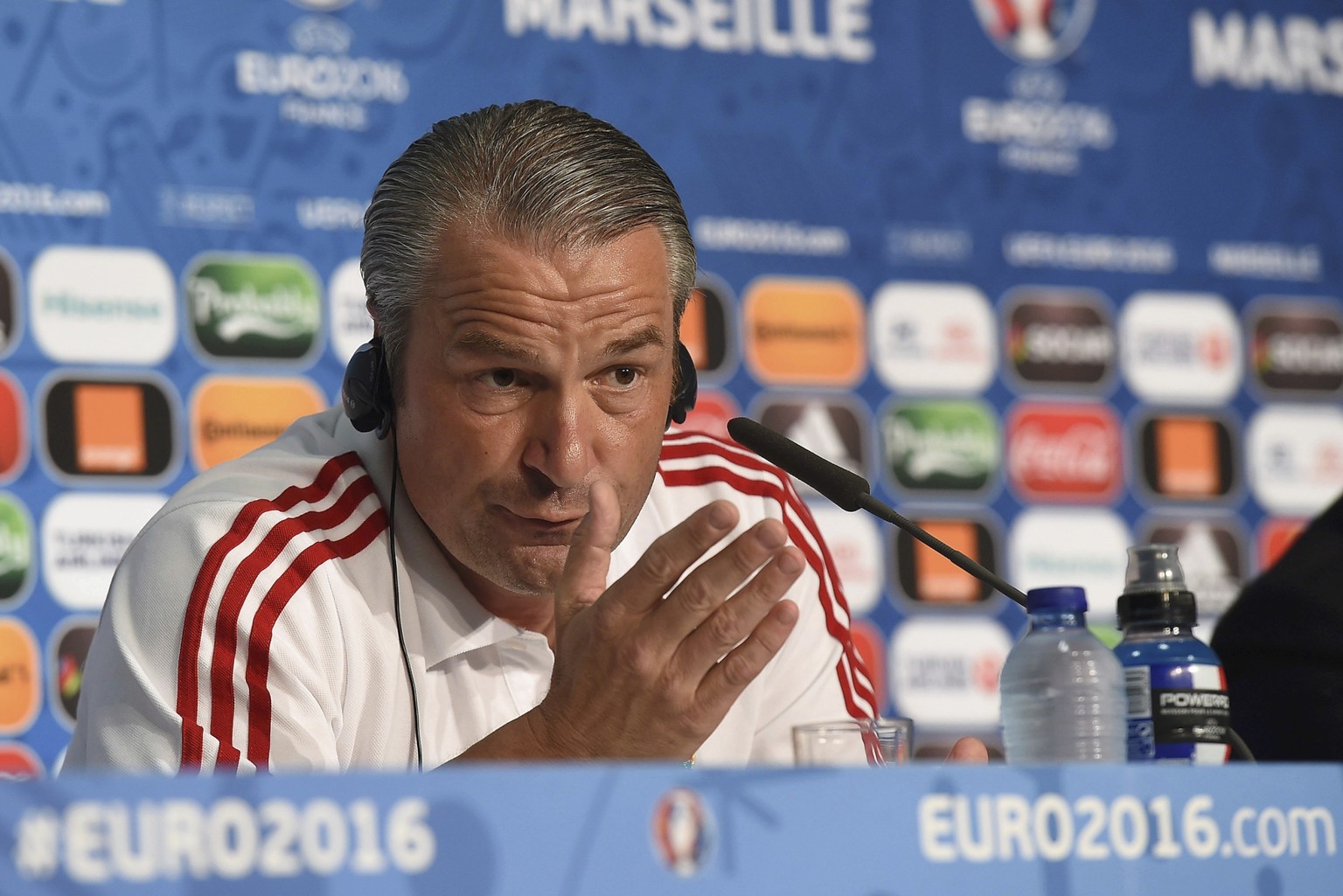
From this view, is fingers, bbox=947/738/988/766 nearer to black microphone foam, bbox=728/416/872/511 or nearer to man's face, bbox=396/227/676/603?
black microphone foam, bbox=728/416/872/511

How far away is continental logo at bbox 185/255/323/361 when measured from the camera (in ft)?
8.23

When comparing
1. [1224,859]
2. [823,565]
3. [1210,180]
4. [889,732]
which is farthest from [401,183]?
[1210,180]

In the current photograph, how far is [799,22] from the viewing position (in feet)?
9.64

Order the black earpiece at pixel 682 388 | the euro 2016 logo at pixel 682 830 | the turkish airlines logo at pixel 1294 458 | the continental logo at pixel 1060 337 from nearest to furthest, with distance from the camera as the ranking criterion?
the euro 2016 logo at pixel 682 830, the black earpiece at pixel 682 388, the continental logo at pixel 1060 337, the turkish airlines logo at pixel 1294 458

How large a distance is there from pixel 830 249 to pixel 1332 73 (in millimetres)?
1170

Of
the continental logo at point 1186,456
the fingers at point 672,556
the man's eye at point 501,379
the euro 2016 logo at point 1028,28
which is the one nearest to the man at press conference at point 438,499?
the man's eye at point 501,379

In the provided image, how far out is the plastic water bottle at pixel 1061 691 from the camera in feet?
3.59

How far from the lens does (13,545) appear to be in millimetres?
2393

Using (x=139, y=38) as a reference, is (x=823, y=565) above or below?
below

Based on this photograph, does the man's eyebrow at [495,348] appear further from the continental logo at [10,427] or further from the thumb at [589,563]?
the continental logo at [10,427]

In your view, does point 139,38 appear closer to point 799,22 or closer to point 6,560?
point 6,560

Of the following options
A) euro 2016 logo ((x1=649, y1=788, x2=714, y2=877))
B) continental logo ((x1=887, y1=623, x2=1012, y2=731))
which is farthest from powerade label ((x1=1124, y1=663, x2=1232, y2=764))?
continental logo ((x1=887, y1=623, x2=1012, y2=731))

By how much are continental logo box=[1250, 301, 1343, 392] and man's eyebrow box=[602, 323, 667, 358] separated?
6.63 ft

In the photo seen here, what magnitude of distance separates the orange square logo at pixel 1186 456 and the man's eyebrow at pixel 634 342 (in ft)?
6.01
